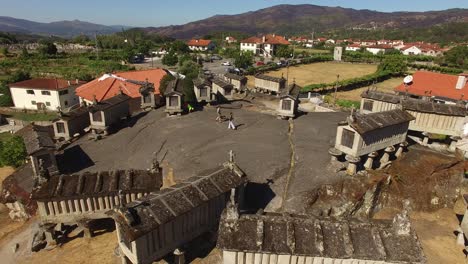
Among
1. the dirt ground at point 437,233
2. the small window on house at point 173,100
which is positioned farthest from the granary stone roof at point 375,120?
the small window on house at point 173,100

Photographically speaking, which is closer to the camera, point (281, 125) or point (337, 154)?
point (337, 154)

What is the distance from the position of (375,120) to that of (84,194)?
17839 millimetres

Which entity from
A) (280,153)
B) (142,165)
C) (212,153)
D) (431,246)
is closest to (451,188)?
(431,246)

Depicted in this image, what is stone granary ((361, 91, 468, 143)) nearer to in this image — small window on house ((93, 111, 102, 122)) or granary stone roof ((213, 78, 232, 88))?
granary stone roof ((213, 78, 232, 88))

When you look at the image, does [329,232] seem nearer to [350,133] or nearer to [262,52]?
[350,133]

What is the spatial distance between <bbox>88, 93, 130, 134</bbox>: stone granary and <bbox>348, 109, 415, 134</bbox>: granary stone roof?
2187cm

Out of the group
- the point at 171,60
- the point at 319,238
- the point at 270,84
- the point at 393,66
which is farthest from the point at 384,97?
the point at 171,60

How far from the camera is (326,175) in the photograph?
830 inches

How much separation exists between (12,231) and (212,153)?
13832mm

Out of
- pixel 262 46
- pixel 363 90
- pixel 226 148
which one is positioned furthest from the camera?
pixel 262 46

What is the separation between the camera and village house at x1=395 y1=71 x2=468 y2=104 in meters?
42.9

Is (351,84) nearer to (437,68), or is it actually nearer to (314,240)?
(437,68)

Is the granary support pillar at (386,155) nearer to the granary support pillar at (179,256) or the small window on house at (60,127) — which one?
the granary support pillar at (179,256)

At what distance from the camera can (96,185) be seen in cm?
1633
